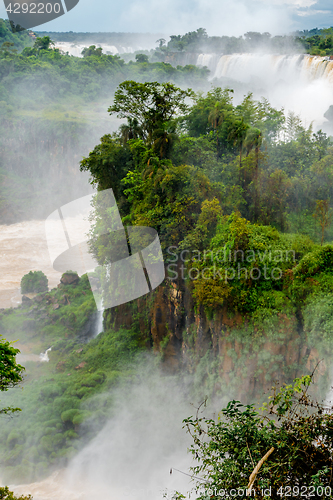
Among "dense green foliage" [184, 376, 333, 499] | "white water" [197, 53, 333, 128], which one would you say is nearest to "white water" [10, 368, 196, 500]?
"dense green foliage" [184, 376, 333, 499]

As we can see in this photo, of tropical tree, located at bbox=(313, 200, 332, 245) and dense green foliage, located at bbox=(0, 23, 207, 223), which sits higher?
dense green foliage, located at bbox=(0, 23, 207, 223)

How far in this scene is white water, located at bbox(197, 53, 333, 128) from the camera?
2619 cm

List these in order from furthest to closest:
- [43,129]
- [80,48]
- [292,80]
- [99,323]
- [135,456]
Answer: [80,48] → [43,129] → [292,80] → [99,323] → [135,456]

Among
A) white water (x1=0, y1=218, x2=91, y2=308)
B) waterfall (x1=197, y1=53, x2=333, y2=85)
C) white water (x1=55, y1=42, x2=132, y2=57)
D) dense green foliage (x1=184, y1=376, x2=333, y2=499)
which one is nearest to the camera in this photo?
dense green foliage (x1=184, y1=376, x2=333, y2=499)

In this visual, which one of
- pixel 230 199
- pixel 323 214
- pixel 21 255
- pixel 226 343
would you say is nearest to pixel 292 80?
pixel 230 199

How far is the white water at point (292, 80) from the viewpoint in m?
26.2

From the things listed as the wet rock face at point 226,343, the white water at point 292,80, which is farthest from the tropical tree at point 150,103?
the white water at point 292,80

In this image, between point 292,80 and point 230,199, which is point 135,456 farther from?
point 292,80

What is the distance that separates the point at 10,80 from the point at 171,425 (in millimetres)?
50907

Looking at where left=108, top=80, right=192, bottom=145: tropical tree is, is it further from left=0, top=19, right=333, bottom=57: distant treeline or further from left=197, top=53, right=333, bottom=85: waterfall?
left=0, top=19, right=333, bottom=57: distant treeline

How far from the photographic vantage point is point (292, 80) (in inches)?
1226

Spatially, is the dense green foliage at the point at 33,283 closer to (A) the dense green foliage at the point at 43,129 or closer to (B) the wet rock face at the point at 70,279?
(B) the wet rock face at the point at 70,279

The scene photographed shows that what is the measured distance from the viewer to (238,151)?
51.6 feet

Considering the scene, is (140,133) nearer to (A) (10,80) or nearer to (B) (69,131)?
(B) (69,131)
